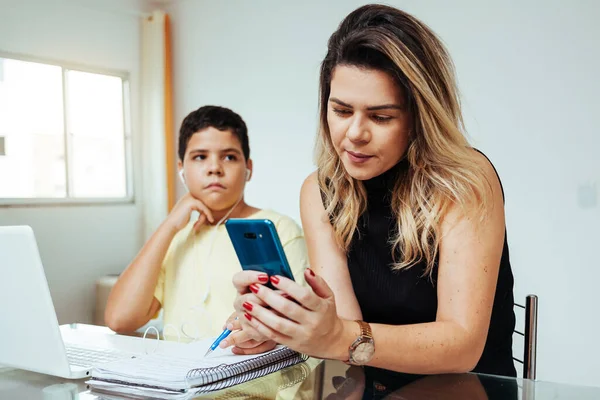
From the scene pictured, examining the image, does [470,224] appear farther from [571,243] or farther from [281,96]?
[281,96]

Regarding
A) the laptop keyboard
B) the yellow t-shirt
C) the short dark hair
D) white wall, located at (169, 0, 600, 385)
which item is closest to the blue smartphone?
the laptop keyboard

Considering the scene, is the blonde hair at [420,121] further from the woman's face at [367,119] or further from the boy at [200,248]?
the boy at [200,248]

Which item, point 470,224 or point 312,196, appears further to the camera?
point 312,196

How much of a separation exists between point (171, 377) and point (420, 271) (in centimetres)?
57

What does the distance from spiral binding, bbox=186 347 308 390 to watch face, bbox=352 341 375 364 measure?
18 cm

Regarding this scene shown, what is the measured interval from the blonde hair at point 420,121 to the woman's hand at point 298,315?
345 mm

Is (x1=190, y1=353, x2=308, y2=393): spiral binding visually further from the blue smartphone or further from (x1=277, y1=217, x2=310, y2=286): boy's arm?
(x1=277, y1=217, x2=310, y2=286): boy's arm

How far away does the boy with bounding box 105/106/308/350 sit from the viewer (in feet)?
6.49

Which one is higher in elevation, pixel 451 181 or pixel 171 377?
pixel 451 181

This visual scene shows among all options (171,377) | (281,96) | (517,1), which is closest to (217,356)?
(171,377)

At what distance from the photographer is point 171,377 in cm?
98

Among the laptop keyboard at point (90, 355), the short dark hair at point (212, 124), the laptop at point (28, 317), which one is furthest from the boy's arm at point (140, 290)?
the laptop at point (28, 317)

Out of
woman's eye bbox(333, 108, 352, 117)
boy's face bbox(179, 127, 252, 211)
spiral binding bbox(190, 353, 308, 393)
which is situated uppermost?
woman's eye bbox(333, 108, 352, 117)

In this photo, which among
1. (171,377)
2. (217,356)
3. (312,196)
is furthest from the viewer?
(312,196)
